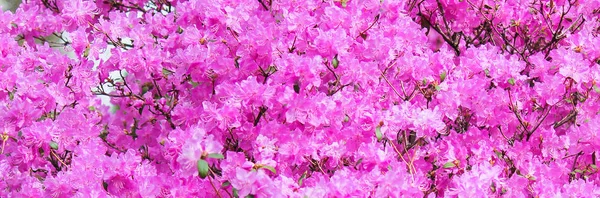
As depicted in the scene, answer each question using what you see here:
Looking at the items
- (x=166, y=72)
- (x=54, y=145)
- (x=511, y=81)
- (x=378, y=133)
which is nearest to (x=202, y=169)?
(x=378, y=133)

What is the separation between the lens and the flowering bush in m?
2.65

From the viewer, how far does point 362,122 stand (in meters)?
2.77

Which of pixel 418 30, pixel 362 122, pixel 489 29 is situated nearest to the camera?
pixel 362 122

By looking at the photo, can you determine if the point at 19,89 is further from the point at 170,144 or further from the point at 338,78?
the point at 338,78

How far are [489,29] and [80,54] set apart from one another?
1.78 m

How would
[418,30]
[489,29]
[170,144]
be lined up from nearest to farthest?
[170,144] < [418,30] < [489,29]

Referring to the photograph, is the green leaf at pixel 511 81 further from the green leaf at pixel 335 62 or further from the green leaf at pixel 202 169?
the green leaf at pixel 202 169

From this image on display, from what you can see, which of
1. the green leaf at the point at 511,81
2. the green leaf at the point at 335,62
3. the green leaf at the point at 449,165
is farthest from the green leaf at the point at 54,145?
the green leaf at the point at 511,81

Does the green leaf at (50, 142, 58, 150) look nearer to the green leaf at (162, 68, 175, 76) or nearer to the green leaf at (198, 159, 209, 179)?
the green leaf at (162, 68, 175, 76)

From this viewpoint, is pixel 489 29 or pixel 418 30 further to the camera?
pixel 489 29

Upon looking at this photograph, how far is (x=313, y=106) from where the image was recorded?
2.66m

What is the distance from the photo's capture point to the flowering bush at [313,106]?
8.70 ft

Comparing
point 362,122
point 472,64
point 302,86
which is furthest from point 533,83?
point 302,86

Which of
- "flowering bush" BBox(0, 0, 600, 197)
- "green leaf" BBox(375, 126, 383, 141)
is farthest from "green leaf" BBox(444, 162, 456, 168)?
"green leaf" BBox(375, 126, 383, 141)
